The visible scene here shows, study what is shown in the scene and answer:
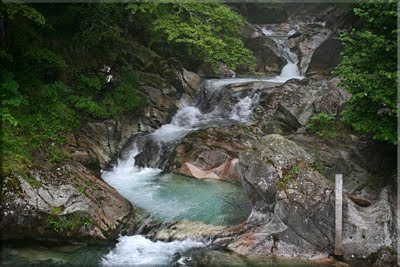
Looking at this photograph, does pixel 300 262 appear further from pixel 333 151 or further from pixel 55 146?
pixel 55 146

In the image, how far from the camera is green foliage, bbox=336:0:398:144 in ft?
25.7

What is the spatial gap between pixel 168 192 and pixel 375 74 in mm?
6379

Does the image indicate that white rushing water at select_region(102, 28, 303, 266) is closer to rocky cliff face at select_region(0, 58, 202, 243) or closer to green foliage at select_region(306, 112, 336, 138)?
rocky cliff face at select_region(0, 58, 202, 243)

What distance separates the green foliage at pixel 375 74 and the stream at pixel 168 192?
148 inches

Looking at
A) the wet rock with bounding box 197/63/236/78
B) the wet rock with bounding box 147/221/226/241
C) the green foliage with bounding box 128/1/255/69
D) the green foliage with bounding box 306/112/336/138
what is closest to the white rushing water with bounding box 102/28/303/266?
the wet rock with bounding box 147/221/226/241

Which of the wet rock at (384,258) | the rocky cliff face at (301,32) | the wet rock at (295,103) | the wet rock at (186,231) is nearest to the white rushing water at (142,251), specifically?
the wet rock at (186,231)

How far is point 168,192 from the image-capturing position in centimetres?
1159

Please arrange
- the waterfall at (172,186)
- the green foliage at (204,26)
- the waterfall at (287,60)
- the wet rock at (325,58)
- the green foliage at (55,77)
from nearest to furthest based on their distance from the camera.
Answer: the waterfall at (172,186), the green foliage at (55,77), the green foliage at (204,26), the wet rock at (325,58), the waterfall at (287,60)

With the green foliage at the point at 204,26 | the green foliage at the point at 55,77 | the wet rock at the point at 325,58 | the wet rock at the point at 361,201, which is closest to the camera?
the wet rock at the point at 361,201

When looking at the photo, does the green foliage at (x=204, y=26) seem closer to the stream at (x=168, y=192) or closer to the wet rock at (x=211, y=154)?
the wet rock at (x=211, y=154)

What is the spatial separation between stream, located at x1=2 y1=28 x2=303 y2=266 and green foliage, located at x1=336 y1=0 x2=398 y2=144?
12.3ft

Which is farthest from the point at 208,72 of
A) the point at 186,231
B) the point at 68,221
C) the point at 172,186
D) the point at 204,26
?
the point at 68,221

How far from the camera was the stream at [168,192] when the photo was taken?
8172mm

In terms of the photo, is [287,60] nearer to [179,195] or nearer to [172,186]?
[172,186]
